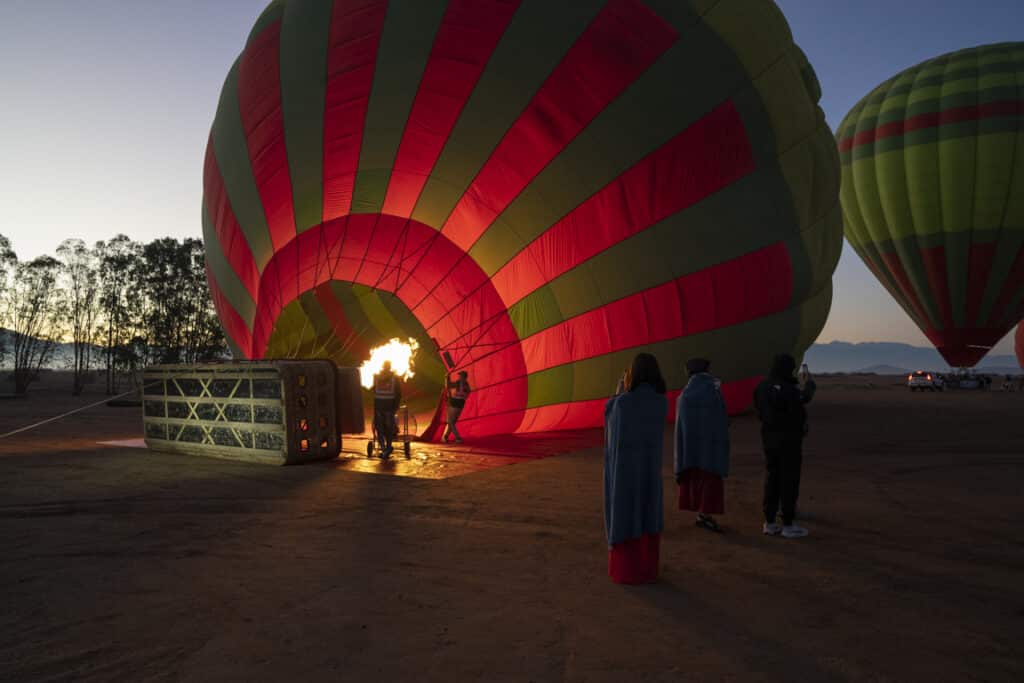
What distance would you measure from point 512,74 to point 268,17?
3412mm

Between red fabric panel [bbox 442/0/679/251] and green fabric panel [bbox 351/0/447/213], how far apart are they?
1060 millimetres

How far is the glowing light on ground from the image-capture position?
9.30 m

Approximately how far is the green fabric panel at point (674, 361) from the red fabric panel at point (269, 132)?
11.3 feet

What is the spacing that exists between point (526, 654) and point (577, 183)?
568 centimetres

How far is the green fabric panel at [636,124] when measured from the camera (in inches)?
286

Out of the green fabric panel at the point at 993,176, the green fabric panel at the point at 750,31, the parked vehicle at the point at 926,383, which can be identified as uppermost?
the green fabric panel at the point at 993,176

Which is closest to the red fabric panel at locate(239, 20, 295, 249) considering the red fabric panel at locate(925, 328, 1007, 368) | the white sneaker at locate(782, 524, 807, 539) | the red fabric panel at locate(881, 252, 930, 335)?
the white sneaker at locate(782, 524, 807, 539)

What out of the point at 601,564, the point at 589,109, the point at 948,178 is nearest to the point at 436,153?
the point at 589,109

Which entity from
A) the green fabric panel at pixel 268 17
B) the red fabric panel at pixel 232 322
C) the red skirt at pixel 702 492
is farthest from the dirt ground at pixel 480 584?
the green fabric panel at pixel 268 17

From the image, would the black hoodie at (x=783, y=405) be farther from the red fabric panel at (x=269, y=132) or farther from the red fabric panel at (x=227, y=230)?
the red fabric panel at (x=227, y=230)

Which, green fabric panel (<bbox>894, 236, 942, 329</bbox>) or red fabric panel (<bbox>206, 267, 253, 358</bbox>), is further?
green fabric panel (<bbox>894, 236, 942, 329</bbox>)

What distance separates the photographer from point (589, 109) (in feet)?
23.7

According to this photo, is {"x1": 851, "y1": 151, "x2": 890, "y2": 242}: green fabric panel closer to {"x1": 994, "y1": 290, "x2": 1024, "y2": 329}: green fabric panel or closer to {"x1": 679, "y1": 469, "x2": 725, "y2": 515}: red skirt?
{"x1": 994, "y1": 290, "x2": 1024, "y2": 329}: green fabric panel

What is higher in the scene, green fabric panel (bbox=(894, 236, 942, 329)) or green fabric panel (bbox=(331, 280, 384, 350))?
green fabric panel (bbox=(894, 236, 942, 329))
